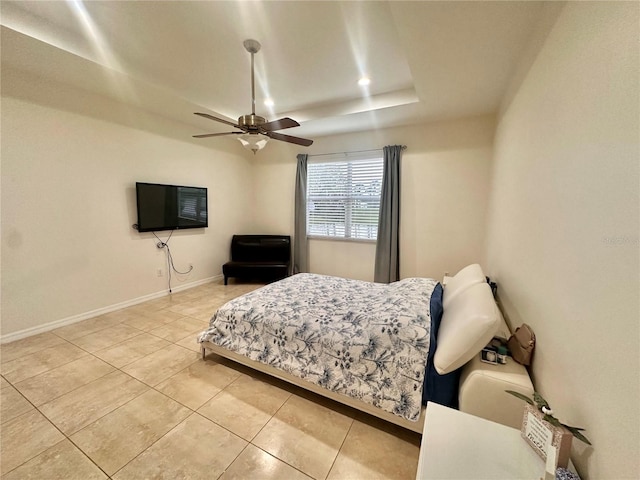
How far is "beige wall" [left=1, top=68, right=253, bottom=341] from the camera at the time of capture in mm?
2480

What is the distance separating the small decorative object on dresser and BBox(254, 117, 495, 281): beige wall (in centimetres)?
292

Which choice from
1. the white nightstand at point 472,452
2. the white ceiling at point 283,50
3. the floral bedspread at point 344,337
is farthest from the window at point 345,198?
the white nightstand at point 472,452

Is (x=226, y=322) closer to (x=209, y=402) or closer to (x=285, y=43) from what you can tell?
(x=209, y=402)

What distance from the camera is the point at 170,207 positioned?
375cm

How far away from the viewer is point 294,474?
1.33 m

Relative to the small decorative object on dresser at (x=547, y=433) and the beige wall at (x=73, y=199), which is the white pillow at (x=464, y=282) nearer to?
the small decorative object on dresser at (x=547, y=433)

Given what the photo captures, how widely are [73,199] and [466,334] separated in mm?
4021

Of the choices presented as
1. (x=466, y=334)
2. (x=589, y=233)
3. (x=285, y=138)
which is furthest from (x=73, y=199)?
(x=589, y=233)

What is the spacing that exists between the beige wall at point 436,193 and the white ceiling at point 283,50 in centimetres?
38

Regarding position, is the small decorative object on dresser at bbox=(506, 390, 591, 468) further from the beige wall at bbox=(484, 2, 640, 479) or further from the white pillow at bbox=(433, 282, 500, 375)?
the white pillow at bbox=(433, 282, 500, 375)

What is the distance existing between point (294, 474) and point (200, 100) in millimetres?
3828

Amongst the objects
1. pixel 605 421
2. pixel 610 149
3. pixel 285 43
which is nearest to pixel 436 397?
pixel 605 421

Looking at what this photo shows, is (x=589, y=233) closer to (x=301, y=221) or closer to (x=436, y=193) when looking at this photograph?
(x=436, y=193)

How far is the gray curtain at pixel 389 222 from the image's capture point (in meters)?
3.75
